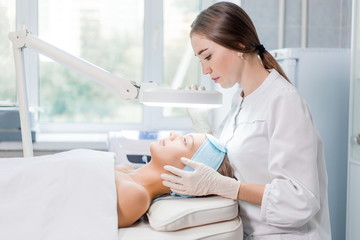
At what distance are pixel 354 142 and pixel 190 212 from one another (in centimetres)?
115

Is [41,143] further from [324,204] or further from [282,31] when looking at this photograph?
[324,204]

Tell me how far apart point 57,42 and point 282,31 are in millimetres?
1358

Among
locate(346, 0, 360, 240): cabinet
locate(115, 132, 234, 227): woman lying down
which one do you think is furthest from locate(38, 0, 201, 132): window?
locate(115, 132, 234, 227): woman lying down

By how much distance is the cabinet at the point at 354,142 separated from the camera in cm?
215

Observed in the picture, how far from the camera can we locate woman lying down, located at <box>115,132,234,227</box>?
1.44 meters

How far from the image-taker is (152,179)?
5.00 feet

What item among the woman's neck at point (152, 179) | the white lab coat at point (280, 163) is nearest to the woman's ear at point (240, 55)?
the white lab coat at point (280, 163)

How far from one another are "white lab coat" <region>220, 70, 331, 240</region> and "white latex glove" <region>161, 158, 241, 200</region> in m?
0.09

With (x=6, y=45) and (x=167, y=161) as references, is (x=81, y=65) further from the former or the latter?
(x=6, y=45)

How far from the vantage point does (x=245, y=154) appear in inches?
57.0

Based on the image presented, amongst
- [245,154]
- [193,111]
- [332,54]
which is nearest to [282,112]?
[245,154]

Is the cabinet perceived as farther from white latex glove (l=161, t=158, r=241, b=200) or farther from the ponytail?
white latex glove (l=161, t=158, r=241, b=200)

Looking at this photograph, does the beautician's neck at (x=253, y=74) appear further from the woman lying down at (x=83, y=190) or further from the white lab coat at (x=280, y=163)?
the woman lying down at (x=83, y=190)

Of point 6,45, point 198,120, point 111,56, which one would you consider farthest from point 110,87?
point 6,45
